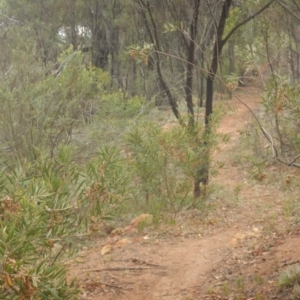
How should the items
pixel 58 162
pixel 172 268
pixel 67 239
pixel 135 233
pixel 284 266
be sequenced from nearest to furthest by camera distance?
1. pixel 67 239
2. pixel 58 162
3. pixel 284 266
4. pixel 172 268
5. pixel 135 233

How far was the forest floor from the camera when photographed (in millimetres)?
5684

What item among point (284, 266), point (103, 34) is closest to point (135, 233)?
point (284, 266)

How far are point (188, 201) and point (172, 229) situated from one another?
1.19 meters

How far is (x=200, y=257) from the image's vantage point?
22.5 ft

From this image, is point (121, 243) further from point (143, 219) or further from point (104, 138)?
point (104, 138)

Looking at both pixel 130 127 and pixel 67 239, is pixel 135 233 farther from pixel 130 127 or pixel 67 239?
pixel 67 239

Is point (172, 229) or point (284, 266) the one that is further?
point (172, 229)

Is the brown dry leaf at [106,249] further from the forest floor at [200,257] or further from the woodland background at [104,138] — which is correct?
the woodland background at [104,138]

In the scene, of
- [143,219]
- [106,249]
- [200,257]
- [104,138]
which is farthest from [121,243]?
[104,138]

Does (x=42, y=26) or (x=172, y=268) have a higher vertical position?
(x=42, y=26)

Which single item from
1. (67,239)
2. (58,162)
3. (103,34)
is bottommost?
(67,239)

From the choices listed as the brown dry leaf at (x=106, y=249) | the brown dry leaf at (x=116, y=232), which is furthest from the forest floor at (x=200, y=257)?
the brown dry leaf at (x=116, y=232)

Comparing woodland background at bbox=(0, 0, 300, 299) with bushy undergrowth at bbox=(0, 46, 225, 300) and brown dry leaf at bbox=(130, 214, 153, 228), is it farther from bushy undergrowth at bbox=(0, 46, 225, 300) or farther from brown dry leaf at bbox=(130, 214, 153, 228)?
brown dry leaf at bbox=(130, 214, 153, 228)

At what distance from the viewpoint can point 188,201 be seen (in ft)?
30.3
